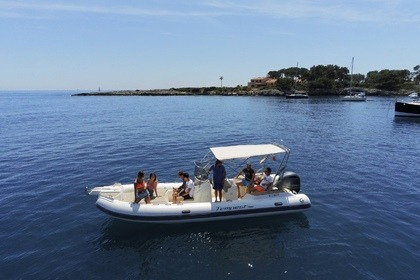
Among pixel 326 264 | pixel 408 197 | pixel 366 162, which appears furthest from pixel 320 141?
pixel 326 264

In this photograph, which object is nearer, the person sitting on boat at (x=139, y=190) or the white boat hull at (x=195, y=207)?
the white boat hull at (x=195, y=207)

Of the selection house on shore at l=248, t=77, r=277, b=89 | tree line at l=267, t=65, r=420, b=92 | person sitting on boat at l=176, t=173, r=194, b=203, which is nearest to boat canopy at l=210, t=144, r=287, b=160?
person sitting on boat at l=176, t=173, r=194, b=203

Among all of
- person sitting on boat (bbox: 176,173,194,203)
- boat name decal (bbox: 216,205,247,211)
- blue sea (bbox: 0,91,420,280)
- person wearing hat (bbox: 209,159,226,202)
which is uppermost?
person wearing hat (bbox: 209,159,226,202)

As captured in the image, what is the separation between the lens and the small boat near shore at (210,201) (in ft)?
40.2

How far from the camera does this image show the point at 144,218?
1217 centimetres

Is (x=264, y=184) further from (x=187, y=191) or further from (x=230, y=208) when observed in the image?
(x=187, y=191)

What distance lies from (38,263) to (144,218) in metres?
3.77

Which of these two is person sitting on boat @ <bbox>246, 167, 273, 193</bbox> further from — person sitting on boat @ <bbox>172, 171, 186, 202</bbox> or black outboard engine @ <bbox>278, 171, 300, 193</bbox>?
person sitting on boat @ <bbox>172, 171, 186, 202</bbox>

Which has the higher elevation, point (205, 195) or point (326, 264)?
point (205, 195)

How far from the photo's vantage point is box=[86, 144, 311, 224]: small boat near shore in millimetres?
12266

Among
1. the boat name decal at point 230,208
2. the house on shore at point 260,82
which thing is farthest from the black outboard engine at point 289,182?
the house on shore at point 260,82

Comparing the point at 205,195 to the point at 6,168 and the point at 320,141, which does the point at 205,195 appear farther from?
the point at 320,141

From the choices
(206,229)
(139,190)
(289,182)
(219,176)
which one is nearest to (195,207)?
(206,229)

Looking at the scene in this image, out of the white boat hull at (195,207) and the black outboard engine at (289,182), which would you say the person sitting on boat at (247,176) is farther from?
the black outboard engine at (289,182)
